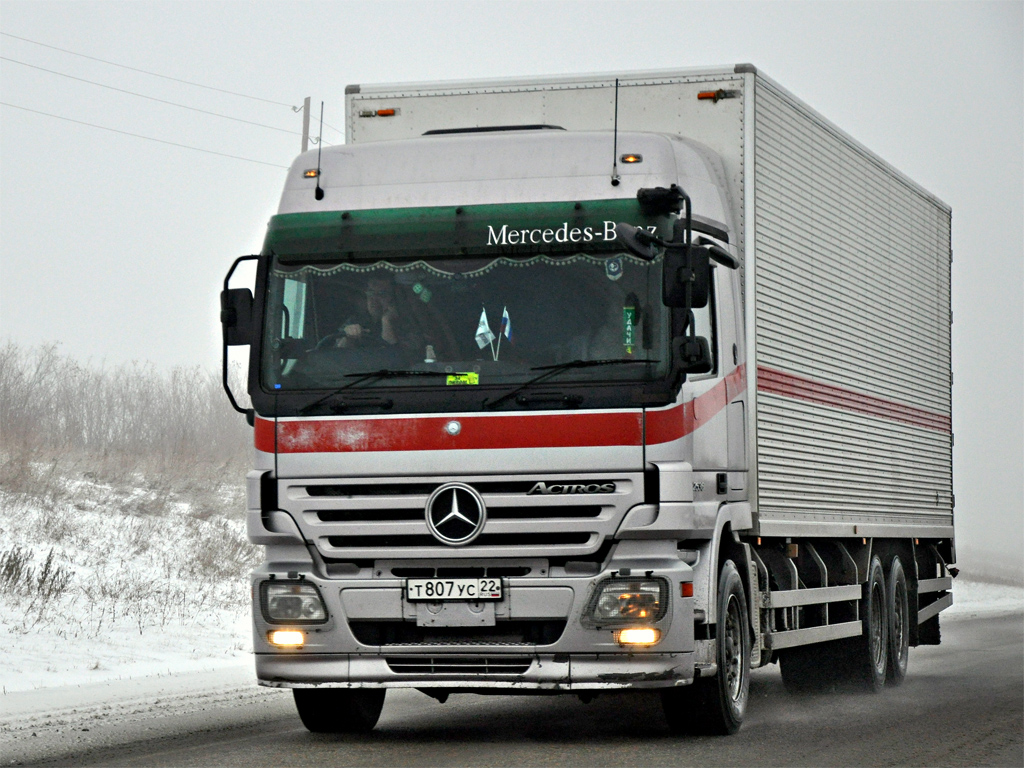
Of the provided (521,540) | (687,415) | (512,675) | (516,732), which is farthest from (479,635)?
(687,415)

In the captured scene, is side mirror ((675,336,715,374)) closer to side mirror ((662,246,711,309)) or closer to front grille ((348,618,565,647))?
side mirror ((662,246,711,309))

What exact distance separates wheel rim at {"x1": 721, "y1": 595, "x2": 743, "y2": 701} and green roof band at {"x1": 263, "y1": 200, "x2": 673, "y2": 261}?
243 centimetres

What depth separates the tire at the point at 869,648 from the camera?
526 inches

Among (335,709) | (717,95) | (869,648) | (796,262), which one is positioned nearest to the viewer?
(335,709)

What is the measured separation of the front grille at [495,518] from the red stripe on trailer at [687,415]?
10.2 inches

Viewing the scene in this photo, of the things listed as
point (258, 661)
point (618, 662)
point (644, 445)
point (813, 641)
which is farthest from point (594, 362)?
point (813, 641)

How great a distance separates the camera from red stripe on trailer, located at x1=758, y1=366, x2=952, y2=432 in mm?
10648

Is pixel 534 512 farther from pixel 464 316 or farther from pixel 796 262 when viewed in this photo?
pixel 796 262

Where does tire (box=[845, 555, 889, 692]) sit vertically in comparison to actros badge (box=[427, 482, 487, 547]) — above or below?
below

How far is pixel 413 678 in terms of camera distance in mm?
8750

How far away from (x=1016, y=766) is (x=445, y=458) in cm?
354

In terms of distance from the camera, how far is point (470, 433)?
865cm

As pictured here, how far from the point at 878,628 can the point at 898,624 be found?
2.54 ft

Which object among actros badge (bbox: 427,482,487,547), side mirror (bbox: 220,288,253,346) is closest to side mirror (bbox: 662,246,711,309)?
actros badge (bbox: 427,482,487,547)
